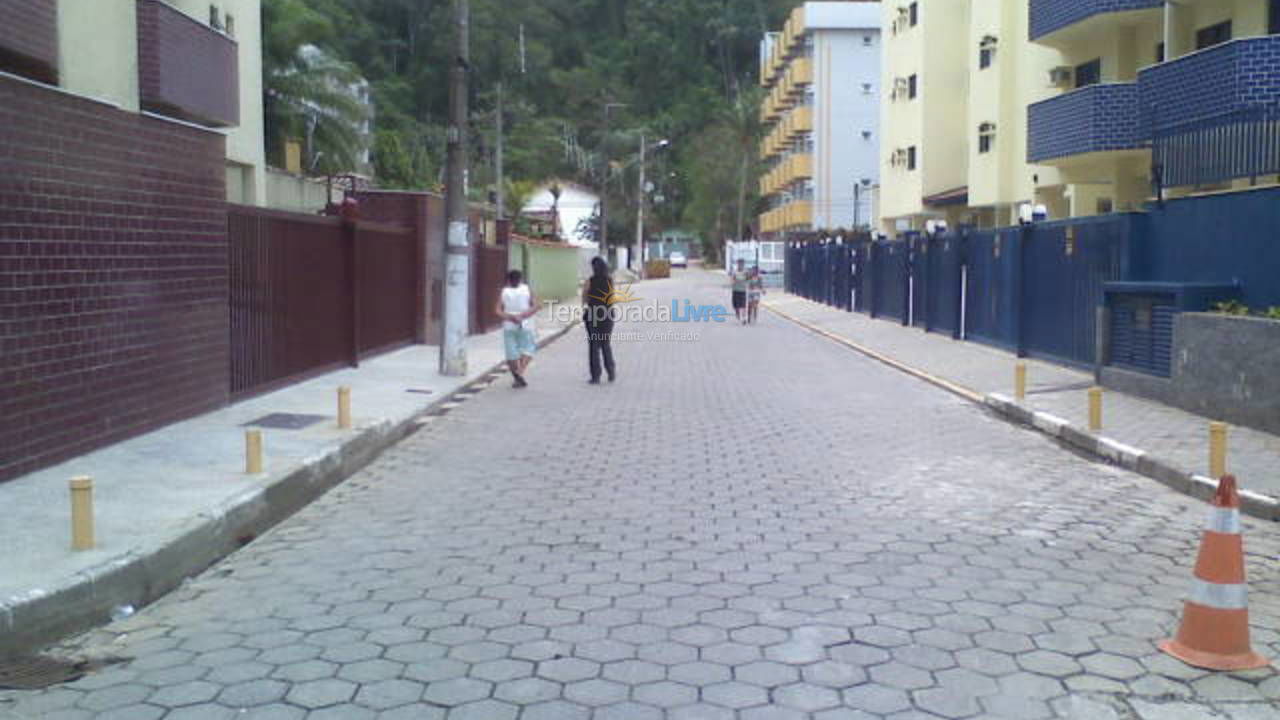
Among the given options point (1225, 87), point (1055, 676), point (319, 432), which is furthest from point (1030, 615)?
point (1225, 87)

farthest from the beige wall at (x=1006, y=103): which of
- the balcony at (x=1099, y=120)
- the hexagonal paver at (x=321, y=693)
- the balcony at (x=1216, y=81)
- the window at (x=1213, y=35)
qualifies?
the hexagonal paver at (x=321, y=693)

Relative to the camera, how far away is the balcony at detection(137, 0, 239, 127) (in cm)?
1250

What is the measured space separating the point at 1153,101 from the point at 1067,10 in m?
5.10

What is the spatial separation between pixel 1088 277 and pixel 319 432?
35.8 ft

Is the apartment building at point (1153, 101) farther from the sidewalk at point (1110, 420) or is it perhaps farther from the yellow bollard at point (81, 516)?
the yellow bollard at point (81, 516)

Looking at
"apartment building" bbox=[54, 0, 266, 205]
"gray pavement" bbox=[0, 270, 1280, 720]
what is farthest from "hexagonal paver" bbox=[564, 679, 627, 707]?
"apartment building" bbox=[54, 0, 266, 205]

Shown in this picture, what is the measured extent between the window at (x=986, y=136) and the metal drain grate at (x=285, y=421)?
25.1 meters

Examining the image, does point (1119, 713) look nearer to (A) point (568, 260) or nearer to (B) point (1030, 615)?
(B) point (1030, 615)

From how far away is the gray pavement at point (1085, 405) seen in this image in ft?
31.6

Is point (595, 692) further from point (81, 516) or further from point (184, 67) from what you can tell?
point (184, 67)

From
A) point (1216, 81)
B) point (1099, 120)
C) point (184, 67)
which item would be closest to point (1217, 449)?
point (1216, 81)

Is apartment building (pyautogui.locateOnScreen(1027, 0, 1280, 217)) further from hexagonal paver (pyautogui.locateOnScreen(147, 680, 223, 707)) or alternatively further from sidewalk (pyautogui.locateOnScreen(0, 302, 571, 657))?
hexagonal paver (pyautogui.locateOnScreen(147, 680, 223, 707))

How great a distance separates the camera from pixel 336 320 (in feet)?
54.5

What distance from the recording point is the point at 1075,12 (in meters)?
23.3
